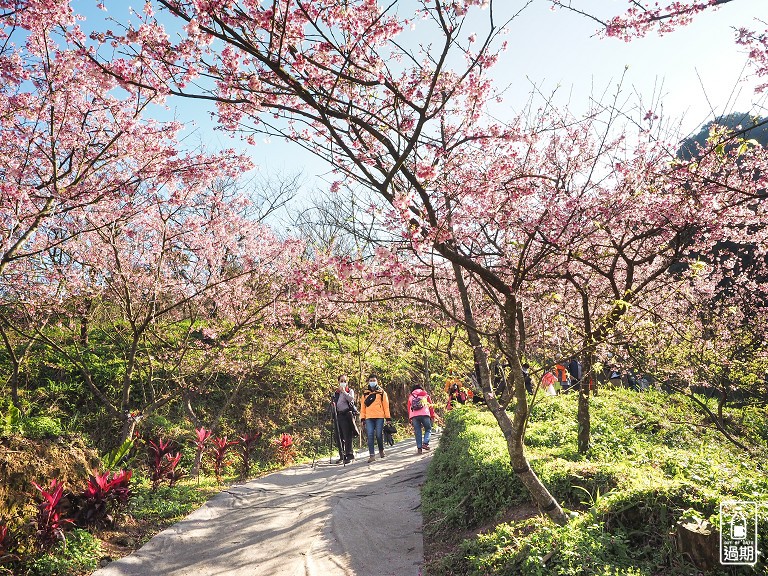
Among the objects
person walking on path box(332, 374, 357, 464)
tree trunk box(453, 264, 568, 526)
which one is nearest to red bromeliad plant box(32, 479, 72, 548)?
tree trunk box(453, 264, 568, 526)

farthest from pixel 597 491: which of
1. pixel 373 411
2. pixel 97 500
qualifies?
pixel 373 411

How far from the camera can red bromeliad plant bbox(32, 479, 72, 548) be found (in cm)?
501

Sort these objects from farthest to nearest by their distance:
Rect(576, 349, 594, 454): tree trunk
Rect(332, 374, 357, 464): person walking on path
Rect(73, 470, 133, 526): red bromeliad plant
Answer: Rect(332, 374, 357, 464): person walking on path < Rect(576, 349, 594, 454): tree trunk < Rect(73, 470, 133, 526): red bromeliad plant

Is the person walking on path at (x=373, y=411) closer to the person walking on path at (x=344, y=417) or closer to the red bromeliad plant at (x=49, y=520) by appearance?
the person walking on path at (x=344, y=417)

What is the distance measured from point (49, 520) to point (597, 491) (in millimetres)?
5673

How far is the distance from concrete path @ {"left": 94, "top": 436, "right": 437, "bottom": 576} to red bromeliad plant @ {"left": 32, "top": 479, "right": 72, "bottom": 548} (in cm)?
64

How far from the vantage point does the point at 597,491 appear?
464 cm

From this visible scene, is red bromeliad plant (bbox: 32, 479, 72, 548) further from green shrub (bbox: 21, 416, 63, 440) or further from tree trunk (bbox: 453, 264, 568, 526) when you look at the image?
tree trunk (bbox: 453, 264, 568, 526)

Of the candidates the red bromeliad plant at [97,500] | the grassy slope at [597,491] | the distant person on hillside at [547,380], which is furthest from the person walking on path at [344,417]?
the red bromeliad plant at [97,500]

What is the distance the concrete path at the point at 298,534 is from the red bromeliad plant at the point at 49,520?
64cm

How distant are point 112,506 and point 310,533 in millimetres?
2635

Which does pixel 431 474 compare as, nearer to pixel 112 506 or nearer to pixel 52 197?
pixel 112 506

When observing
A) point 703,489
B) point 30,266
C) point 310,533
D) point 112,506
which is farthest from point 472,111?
point 30,266

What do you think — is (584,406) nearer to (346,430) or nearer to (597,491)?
(597,491)
